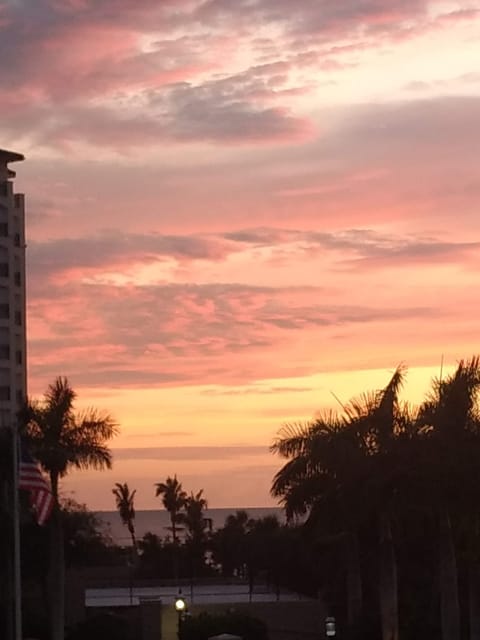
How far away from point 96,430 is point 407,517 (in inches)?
545

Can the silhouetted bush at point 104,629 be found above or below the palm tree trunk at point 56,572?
below

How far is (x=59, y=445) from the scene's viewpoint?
51188 mm

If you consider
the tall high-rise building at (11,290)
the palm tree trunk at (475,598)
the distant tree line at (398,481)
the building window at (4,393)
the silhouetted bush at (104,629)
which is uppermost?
the tall high-rise building at (11,290)

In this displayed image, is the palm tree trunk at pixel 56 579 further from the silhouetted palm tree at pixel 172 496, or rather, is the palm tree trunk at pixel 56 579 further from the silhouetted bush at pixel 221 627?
the silhouetted palm tree at pixel 172 496

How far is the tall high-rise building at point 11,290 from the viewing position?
11806cm

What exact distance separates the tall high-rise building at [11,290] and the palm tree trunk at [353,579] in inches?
2614

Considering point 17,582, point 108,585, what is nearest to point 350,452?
point 17,582

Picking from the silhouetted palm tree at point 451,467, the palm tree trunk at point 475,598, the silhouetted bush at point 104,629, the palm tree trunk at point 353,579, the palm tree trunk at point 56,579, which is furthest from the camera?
the silhouetted bush at point 104,629

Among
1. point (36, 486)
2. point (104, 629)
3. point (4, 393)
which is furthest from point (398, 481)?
point (4, 393)

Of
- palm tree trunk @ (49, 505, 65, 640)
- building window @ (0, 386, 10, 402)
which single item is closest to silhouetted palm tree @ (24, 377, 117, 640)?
palm tree trunk @ (49, 505, 65, 640)

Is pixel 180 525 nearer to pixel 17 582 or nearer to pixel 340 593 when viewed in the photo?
pixel 340 593

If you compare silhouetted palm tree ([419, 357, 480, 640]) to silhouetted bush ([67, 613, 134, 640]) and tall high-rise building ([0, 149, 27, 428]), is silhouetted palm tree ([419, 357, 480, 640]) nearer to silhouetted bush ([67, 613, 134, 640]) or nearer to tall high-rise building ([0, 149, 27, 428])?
silhouetted bush ([67, 613, 134, 640])

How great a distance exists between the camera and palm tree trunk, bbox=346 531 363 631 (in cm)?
5183

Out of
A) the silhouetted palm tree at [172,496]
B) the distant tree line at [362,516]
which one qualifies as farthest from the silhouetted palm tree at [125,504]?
the distant tree line at [362,516]
